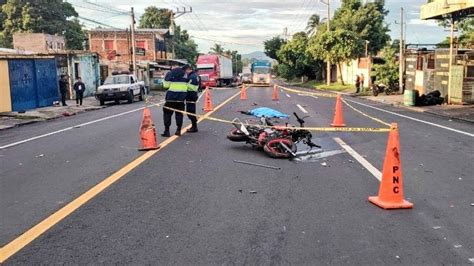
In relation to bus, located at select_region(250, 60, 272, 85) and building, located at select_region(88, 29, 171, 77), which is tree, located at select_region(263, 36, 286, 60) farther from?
bus, located at select_region(250, 60, 272, 85)

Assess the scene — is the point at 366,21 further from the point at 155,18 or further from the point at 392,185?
the point at 392,185

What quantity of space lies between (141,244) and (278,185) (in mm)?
2957

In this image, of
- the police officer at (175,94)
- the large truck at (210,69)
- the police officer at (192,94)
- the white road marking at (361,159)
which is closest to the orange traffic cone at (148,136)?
the police officer at (175,94)

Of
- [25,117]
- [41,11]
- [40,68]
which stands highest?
[41,11]

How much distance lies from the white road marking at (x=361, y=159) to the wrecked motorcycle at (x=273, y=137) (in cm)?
72

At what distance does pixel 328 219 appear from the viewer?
19.1 feet

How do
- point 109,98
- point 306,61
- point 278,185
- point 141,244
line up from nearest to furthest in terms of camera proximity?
point 141,244 < point 278,185 < point 109,98 < point 306,61

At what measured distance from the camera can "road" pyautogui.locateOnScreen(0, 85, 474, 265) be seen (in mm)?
4797

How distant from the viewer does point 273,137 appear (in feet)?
33.0

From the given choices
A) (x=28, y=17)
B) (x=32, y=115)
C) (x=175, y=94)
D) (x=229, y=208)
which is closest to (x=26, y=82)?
(x=32, y=115)

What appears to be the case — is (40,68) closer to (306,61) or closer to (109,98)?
(109,98)

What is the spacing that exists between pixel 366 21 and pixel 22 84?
5039 cm

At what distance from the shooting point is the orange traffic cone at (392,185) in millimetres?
6367

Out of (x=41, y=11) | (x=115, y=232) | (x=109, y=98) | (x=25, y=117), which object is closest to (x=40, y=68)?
(x=109, y=98)
